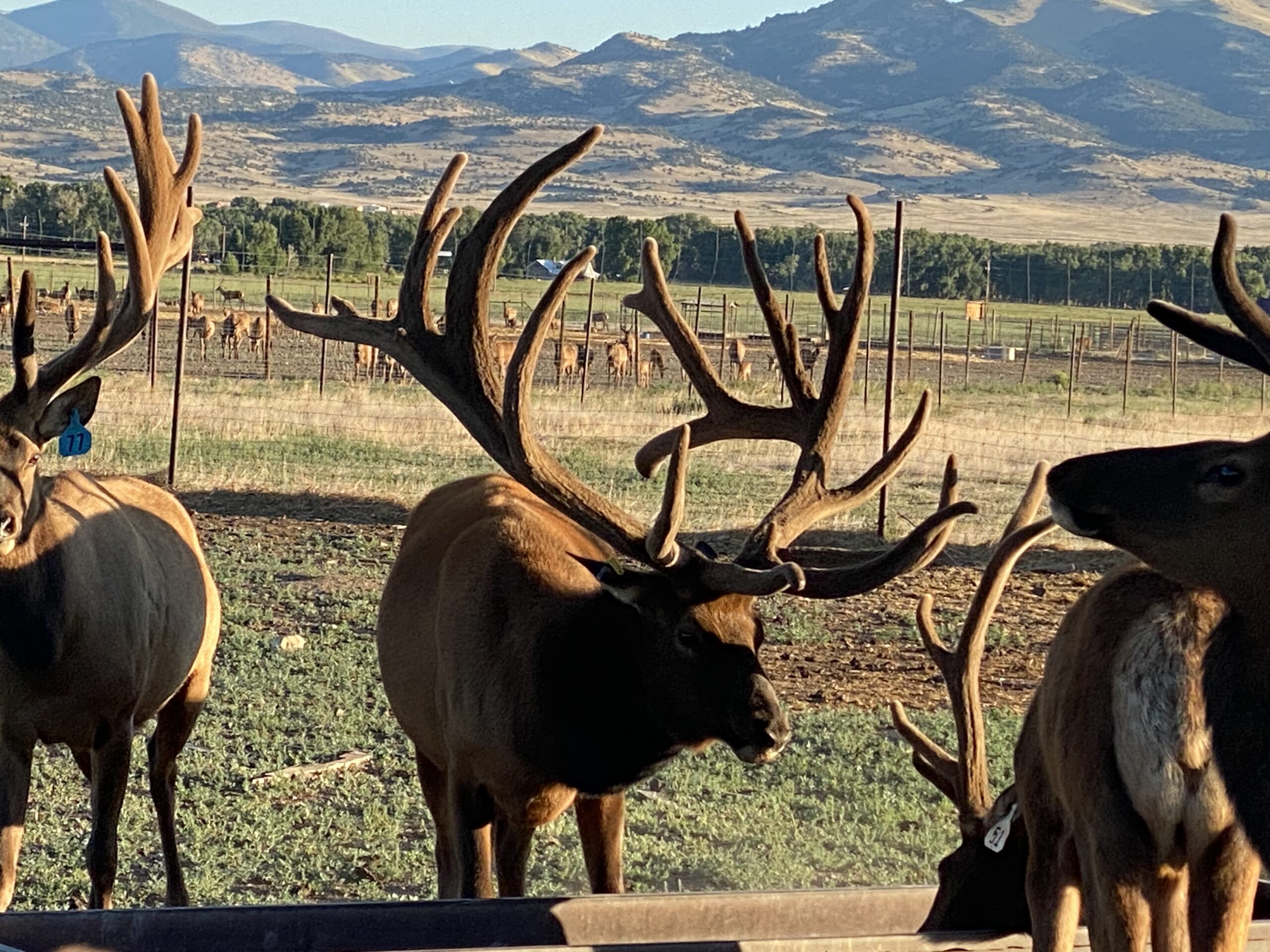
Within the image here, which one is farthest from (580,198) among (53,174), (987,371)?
(987,371)

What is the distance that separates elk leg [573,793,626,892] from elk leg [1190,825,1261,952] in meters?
2.23

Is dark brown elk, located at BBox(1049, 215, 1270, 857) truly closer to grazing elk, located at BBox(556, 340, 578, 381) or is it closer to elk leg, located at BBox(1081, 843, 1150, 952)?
elk leg, located at BBox(1081, 843, 1150, 952)

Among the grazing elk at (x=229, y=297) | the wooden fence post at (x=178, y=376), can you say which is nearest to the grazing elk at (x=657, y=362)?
the grazing elk at (x=229, y=297)

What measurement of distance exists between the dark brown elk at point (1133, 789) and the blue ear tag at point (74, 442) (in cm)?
370

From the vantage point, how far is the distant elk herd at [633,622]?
390 centimetres

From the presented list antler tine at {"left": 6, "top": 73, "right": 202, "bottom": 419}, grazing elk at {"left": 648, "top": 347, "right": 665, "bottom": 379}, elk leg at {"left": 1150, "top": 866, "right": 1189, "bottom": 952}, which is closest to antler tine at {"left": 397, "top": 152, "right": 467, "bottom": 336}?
Answer: antler tine at {"left": 6, "top": 73, "right": 202, "bottom": 419}

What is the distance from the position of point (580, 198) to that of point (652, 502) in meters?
168

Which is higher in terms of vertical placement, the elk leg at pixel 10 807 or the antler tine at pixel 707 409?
the antler tine at pixel 707 409

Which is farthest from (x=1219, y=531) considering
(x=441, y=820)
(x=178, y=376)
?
(x=178, y=376)

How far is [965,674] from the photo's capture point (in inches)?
205

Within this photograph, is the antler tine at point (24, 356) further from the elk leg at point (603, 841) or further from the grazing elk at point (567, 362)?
the grazing elk at point (567, 362)

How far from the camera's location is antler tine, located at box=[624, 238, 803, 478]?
6.07m

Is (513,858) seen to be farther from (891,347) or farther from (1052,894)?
(891,347)

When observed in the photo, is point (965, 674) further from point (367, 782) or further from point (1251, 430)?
point (1251, 430)
